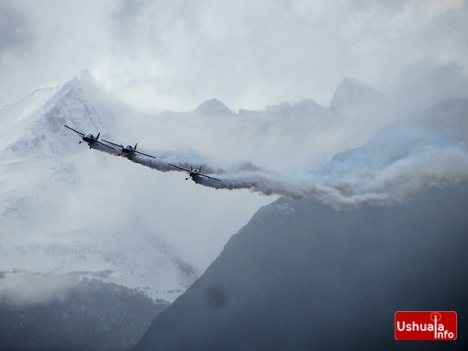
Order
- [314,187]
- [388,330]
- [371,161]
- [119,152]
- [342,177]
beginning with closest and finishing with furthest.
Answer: [119,152] → [314,187] → [342,177] → [371,161] → [388,330]

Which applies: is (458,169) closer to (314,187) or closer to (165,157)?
(314,187)

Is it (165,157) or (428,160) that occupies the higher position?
(428,160)

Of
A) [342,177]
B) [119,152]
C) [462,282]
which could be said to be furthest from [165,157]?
[462,282]

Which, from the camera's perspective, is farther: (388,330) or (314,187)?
(388,330)

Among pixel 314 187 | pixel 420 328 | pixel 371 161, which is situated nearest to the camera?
pixel 314 187

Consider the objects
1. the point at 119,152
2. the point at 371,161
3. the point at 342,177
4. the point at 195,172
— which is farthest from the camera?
the point at 371,161

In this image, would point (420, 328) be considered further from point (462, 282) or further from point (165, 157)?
point (165, 157)

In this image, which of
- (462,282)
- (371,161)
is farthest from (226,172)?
(462,282)

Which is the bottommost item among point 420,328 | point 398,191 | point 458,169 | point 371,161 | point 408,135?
point 420,328

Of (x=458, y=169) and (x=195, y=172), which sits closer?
(x=195, y=172)
